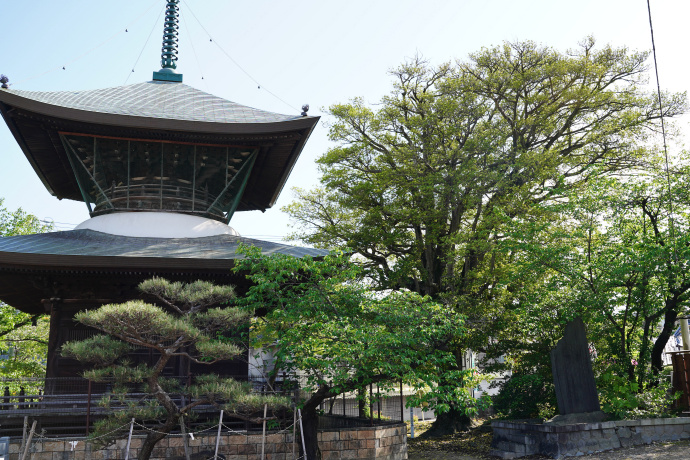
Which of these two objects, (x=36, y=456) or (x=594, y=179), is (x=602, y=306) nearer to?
(x=594, y=179)

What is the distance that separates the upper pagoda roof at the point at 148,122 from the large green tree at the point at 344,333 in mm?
4380

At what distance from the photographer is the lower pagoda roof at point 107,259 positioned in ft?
41.1

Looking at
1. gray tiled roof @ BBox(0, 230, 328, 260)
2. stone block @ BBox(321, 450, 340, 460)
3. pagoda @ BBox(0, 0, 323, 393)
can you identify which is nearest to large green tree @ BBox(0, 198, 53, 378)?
pagoda @ BBox(0, 0, 323, 393)

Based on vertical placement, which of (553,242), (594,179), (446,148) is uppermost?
(446,148)

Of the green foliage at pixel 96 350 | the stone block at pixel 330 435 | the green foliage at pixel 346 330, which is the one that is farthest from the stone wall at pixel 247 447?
the green foliage at pixel 96 350

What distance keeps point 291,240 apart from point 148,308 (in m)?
14.8

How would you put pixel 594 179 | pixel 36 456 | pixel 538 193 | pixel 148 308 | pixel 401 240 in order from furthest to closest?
pixel 401 240
pixel 538 193
pixel 594 179
pixel 36 456
pixel 148 308

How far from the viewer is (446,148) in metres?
21.8

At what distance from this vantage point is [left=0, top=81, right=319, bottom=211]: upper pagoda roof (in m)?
14.5

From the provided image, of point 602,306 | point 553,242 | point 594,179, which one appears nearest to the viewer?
point 602,306

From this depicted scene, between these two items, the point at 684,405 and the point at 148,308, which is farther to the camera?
the point at 684,405

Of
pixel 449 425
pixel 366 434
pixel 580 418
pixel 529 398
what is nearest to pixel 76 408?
pixel 366 434

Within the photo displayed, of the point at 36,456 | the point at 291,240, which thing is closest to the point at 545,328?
the point at 291,240

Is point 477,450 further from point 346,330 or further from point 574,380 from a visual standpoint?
point 346,330
